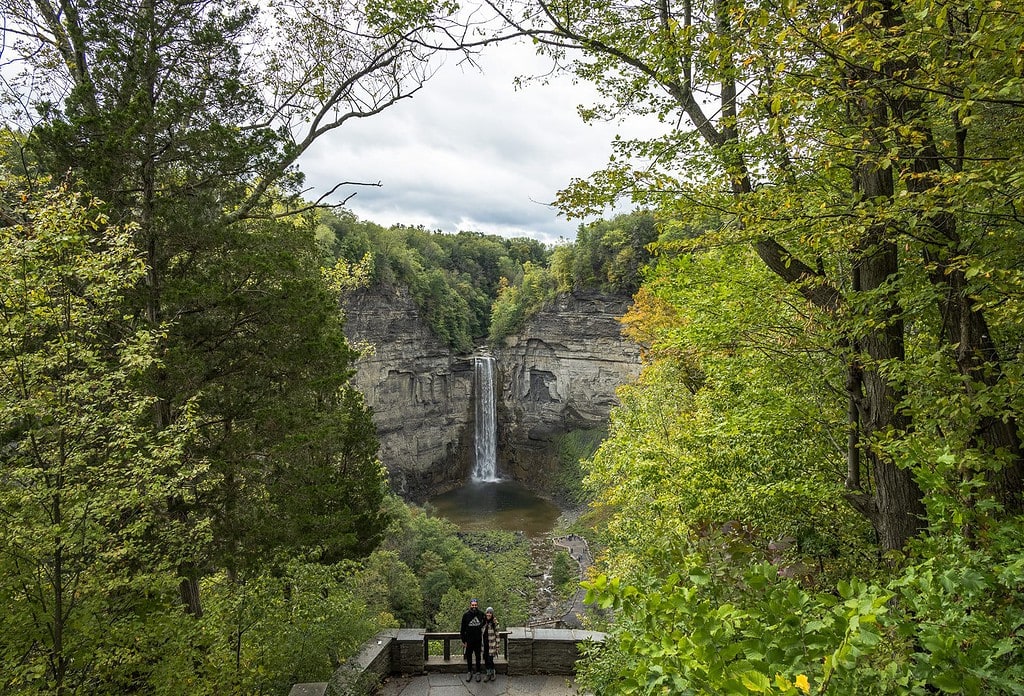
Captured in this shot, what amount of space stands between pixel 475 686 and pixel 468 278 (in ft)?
142

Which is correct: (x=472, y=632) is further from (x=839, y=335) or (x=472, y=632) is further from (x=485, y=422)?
(x=485, y=422)

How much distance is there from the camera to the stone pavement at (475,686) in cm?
761

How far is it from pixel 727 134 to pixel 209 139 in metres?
6.39

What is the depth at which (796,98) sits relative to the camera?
305cm

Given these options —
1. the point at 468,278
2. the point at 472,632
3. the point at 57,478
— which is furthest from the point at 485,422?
the point at 57,478

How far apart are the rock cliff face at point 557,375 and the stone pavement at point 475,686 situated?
2638 centimetres

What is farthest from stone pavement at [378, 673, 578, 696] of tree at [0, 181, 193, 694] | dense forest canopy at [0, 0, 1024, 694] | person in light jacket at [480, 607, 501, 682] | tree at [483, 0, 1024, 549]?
tree at [483, 0, 1024, 549]

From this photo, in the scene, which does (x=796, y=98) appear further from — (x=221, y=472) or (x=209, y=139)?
(x=221, y=472)

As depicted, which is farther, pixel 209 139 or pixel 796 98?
pixel 209 139

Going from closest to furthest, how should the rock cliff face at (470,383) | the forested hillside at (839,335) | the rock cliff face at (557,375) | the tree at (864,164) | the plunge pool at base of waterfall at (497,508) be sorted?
the forested hillside at (839,335)
the tree at (864,164)
the plunge pool at base of waterfall at (497,508)
the rock cliff face at (470,383)
the rock cliff face at (557,375)

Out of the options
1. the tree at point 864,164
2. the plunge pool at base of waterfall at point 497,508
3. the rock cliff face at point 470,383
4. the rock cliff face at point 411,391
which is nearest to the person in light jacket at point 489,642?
the tree at point 864,164

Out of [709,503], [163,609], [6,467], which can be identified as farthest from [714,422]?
[6,467]

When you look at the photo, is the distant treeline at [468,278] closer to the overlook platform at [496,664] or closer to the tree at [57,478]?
the overlook platform at [496,664]

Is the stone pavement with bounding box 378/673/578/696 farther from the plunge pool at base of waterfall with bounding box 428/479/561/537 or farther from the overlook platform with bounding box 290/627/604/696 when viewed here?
the plunge pool at base of waterfall with bounding box 428/479/561/537
